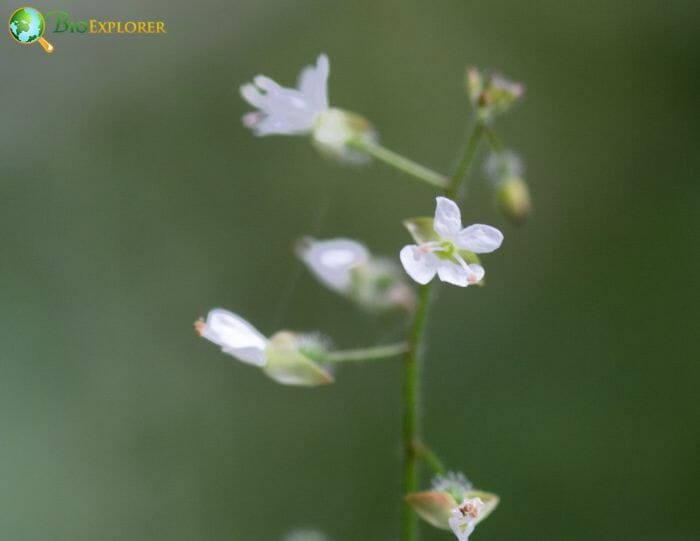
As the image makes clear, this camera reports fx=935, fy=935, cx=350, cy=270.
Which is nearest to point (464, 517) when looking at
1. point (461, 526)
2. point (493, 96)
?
point (461, 526)

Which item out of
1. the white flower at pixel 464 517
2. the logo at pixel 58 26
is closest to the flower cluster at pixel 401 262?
the white flower at pixel 464 517

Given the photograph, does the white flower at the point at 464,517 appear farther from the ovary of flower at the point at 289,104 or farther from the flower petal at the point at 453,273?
the ovary of flower at the point at 289,104

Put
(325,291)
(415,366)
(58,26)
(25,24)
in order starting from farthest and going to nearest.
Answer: (325,291) < (58,26) < (25,24) < (415,366)

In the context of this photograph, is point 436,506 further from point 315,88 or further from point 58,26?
point 58,26

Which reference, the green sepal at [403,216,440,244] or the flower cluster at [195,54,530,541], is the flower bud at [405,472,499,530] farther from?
the green sepal at [403,216,440,244]

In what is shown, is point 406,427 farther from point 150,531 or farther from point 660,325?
point 660,325

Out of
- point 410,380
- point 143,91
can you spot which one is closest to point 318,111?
point 410,380
